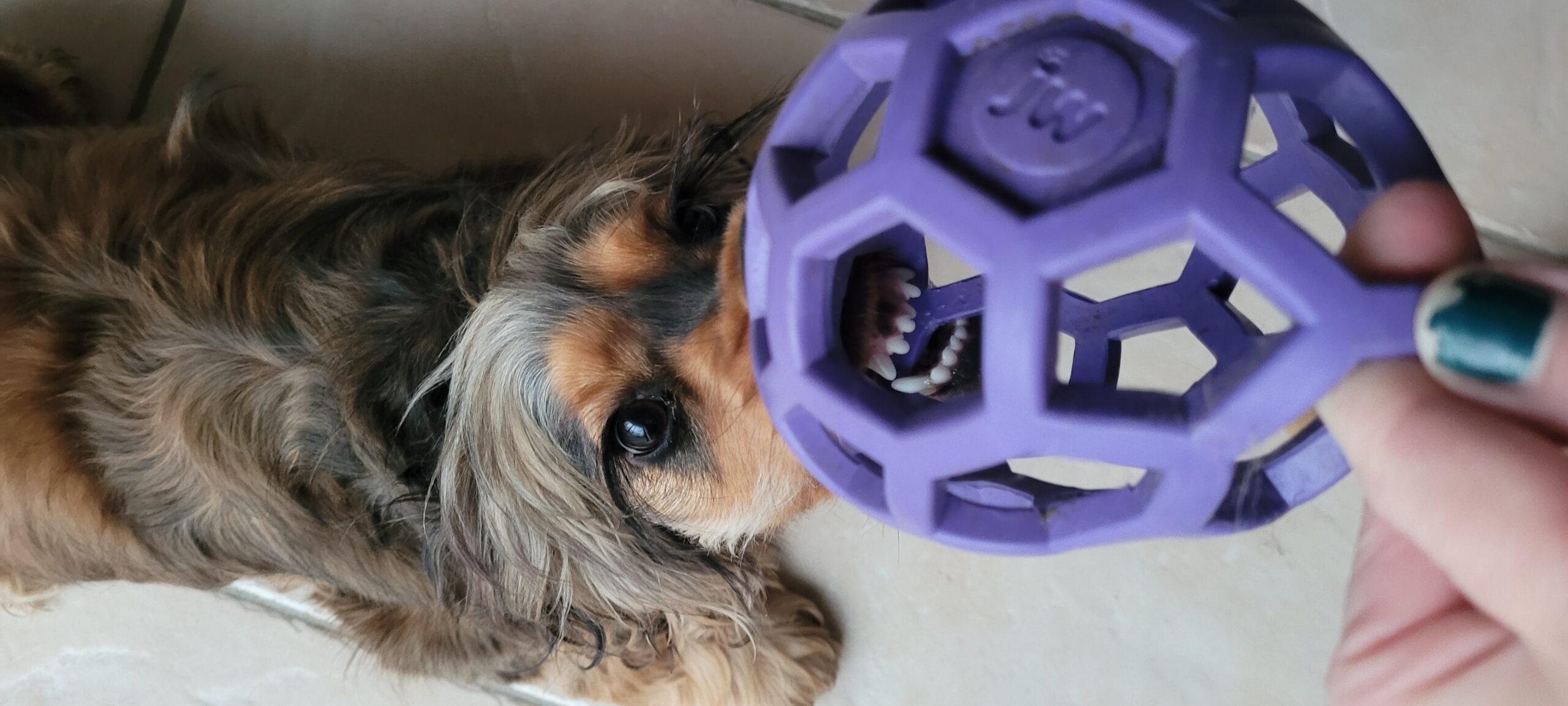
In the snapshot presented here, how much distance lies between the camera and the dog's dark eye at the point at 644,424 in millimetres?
1305

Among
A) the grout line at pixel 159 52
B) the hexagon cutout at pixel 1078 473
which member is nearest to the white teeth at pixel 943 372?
the hexagon cutout at pixel 1078 473

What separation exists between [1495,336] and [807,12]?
1.58 meters

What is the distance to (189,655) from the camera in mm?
1973

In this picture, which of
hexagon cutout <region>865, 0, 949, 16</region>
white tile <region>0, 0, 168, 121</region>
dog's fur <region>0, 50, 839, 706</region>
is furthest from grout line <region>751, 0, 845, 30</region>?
white tile <region>0, 0, 168, 121</region>

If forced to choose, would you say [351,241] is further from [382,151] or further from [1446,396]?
[1446,396]

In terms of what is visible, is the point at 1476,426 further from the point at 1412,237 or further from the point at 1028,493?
the point at 1028,493

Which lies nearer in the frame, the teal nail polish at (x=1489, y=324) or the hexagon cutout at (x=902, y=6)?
the teal nail polish at (x=1489, y=324)

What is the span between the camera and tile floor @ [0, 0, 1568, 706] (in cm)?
180

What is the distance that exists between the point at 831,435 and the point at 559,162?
820 mm

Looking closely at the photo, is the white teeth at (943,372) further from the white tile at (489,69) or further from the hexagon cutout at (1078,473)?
the white tile at (489,69)

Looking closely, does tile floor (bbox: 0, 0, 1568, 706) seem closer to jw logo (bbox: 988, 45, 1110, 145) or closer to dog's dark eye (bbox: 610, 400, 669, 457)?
dog's dark eye (bbox: 610, 400, 669, 457)

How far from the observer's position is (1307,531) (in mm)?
1804

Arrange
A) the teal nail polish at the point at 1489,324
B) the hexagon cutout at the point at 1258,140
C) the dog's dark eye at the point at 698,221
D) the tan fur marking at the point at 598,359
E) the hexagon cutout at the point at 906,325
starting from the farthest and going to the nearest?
the hexagon cutout at the point at 1258,140 < the dog's dark eye at the point at 698,221 < the tan fur marking at the point at 598,359 < the hexagon cutout at the point at 906,325 < the teal nail polish at the point at 1489,324

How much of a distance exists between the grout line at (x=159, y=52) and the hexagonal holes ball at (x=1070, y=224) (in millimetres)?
1755
